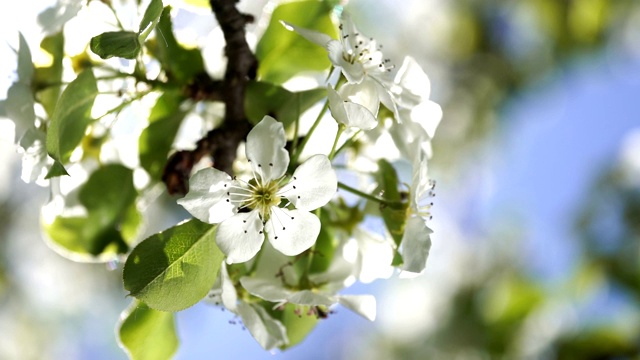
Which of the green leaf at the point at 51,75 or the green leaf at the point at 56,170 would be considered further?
the green leaf at the point at 51,75

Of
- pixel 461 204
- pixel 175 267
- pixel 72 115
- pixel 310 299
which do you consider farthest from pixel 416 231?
pixel 461 204

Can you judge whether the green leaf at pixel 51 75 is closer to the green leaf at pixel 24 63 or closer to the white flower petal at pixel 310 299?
the green leaf at pixel 24 63

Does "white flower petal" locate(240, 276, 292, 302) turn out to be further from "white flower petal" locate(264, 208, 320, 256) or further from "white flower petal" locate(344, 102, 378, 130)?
"white flower petal" locate(344, 102, 378, 130)

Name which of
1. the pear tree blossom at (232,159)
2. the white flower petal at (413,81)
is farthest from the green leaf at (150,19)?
the white flower petal at (413,81)

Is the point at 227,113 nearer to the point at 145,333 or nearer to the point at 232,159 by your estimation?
the point at 232,159

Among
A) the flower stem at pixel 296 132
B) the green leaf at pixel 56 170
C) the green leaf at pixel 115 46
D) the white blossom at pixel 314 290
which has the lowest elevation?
the white blossom at pixel 314 290

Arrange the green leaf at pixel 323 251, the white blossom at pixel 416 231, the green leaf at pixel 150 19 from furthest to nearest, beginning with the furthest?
the green leaf at pixel 323 251 → the white blossom at pixel 416 231 → the green leaf at pixel 150 19
